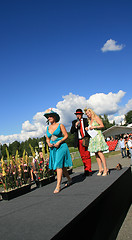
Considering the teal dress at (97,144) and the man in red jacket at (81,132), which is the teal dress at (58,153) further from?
the man in red jacket at (81,132)

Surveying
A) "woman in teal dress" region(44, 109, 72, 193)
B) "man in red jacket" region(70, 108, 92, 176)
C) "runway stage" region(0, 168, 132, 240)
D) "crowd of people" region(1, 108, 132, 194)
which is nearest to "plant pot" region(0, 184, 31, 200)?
"crowd of people" region(1, 108, 132, 194)

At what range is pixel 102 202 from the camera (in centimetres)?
345

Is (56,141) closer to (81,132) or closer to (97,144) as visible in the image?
(97,144)

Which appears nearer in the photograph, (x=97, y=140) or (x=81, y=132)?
(x=97, y=140)

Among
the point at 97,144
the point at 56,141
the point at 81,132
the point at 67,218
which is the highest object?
the point at 81,132

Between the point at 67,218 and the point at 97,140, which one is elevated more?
the point at 97,140

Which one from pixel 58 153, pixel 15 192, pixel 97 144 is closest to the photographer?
pixel 58 153

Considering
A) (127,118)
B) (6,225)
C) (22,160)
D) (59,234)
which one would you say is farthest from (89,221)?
(127,118)

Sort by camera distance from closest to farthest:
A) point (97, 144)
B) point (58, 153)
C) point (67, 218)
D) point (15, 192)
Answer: point (67, 218), point (58, 153), point (15, 192), point (97, 144)

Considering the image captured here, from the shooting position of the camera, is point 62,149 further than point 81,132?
No

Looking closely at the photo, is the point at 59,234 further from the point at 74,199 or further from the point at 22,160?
the point at 22,160

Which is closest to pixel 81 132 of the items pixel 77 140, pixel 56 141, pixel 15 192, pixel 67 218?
pixel 77 140

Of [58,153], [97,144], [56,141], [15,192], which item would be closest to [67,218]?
[58,153]

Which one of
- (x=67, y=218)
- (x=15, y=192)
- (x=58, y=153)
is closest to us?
(x=67, y=218)
